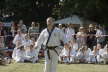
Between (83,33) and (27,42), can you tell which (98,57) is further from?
(27,42)

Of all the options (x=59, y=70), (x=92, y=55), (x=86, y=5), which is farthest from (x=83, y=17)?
(x=92, y=55)

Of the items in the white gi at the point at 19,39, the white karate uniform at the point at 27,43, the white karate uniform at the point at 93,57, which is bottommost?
the white karate uniform at the point at 93,57

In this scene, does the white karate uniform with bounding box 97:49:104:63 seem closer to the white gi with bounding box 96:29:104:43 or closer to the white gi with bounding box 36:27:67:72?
the white gi with bounding box 96:29:104:43

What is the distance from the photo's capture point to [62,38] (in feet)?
23.5

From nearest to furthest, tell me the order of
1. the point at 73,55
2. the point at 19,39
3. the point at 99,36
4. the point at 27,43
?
the point at 73,55 < the point at 27,43 < the point at 99,36 < the point at 19,39

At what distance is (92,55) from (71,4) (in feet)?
38.7

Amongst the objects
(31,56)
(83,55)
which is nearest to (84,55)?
(83,55)

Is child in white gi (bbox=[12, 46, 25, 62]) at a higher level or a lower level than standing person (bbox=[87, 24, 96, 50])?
lower

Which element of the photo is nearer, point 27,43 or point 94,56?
point 94,56

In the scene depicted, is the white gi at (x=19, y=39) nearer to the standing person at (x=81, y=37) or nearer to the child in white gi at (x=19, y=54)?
the child in white gi at (x=19, y=54)

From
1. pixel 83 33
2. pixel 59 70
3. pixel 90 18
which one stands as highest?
pixel 83 33

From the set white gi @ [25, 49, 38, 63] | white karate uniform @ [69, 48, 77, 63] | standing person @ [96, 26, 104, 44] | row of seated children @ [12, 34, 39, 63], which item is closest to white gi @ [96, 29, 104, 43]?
standing person @ [96, 26, 104, 44]

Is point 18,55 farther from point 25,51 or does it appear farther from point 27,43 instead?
point 27,43

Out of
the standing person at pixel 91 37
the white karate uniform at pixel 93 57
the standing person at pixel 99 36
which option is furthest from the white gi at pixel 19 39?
the standing person at pixel 99 36
